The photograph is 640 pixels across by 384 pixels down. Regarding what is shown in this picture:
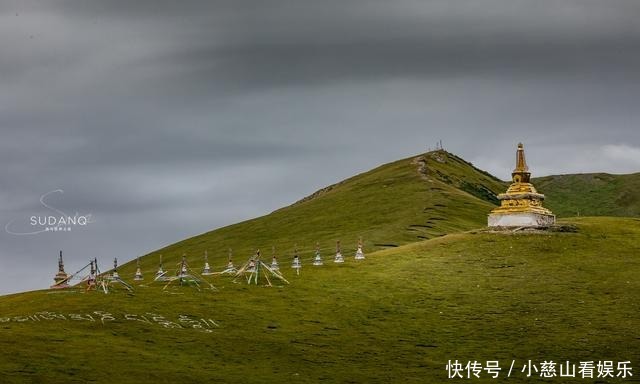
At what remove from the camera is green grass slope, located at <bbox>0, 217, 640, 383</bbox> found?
67.8 meters

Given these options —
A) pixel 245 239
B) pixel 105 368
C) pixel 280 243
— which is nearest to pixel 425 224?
pixel 280 243

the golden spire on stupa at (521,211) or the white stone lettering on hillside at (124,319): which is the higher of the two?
the golden spire on stupa at (521,211)

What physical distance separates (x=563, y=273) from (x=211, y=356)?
Answer: 3712 cm

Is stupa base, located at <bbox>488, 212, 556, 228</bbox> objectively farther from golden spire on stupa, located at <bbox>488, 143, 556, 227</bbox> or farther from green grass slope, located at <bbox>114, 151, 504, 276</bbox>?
green grass slope, located at <bbox>114, 151, 504, 276</bbox>

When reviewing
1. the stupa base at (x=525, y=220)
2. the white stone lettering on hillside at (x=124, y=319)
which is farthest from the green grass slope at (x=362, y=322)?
the stupa base at (x=525, y=220)

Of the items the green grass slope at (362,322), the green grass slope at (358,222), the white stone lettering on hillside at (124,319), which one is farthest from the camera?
the green grass slope at (358,222)

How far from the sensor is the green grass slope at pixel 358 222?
149288 mm

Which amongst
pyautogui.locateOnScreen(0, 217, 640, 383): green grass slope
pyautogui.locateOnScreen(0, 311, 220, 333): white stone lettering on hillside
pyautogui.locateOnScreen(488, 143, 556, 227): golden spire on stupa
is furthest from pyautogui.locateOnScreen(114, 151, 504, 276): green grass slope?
pyautogui.locateOnScreen(0, 311, 220, 333): white stone lettering on hillside

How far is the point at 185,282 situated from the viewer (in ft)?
301

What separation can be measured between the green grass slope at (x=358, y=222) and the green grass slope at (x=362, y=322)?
121 ft

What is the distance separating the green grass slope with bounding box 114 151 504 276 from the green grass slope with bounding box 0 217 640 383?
121ft

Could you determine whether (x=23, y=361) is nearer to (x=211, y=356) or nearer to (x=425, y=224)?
(x=211, y=356)

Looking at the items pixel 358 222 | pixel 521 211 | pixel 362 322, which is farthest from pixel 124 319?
pixel 358 222

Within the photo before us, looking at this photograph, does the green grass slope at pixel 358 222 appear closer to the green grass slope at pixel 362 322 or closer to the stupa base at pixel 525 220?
the stupa base at pixel 525 220
